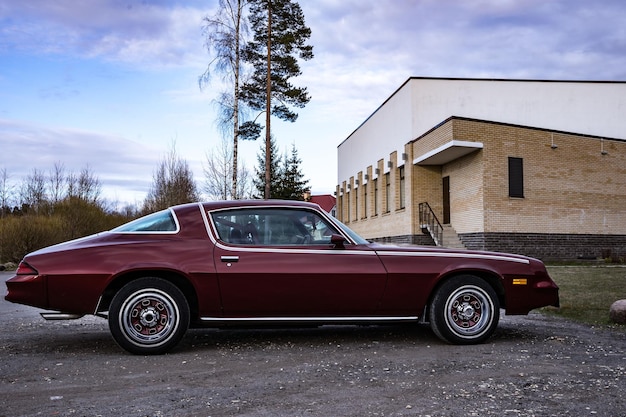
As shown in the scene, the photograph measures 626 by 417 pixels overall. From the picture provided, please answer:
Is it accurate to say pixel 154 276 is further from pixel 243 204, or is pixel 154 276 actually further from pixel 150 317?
pixel 243 204

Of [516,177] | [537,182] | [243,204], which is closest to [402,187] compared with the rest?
[516,177]

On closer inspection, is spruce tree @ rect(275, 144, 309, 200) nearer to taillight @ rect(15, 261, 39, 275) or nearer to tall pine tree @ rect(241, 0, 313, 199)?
tall pine tree @ rect(241, 0, 313, 199)

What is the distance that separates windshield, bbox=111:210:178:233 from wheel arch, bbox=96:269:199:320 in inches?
17.5

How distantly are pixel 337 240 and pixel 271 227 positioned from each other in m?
0.66

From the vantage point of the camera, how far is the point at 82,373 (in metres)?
4.99

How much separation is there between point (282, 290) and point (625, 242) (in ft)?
80.9

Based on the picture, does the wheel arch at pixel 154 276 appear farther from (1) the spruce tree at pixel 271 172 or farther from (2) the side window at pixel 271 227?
(1) the spruce tree at pixel 271 172

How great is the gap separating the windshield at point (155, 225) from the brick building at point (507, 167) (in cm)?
1954

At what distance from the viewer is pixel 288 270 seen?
5895 millimetres

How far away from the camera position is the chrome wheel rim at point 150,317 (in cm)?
565

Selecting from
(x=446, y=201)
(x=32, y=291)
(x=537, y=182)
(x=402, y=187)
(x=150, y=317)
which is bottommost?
(x=150, y=317)

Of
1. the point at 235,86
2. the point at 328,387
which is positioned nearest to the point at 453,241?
the point at 235,86

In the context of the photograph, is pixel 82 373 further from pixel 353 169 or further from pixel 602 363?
pixel 353 169

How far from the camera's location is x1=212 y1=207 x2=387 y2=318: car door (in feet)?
19.2
